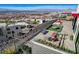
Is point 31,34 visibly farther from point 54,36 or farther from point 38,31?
point 54,36

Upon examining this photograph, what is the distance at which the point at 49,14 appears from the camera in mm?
2264

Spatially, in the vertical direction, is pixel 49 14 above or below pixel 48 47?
above

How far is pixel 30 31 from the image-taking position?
2.28m

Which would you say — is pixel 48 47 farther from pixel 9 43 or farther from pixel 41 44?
pixel 9 43

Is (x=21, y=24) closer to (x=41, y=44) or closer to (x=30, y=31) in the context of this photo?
(x=30, y=31)

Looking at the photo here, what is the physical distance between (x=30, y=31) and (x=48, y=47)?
0.20 m

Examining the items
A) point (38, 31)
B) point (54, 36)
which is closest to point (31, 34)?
point (38, 31)

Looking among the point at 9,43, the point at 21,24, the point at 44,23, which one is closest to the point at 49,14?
the point at 44,23

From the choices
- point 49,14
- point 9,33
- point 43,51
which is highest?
point 49,14

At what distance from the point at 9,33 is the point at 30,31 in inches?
6.8

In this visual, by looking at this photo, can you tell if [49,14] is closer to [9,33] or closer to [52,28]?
[52,28]

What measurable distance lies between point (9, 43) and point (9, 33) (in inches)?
3.3
